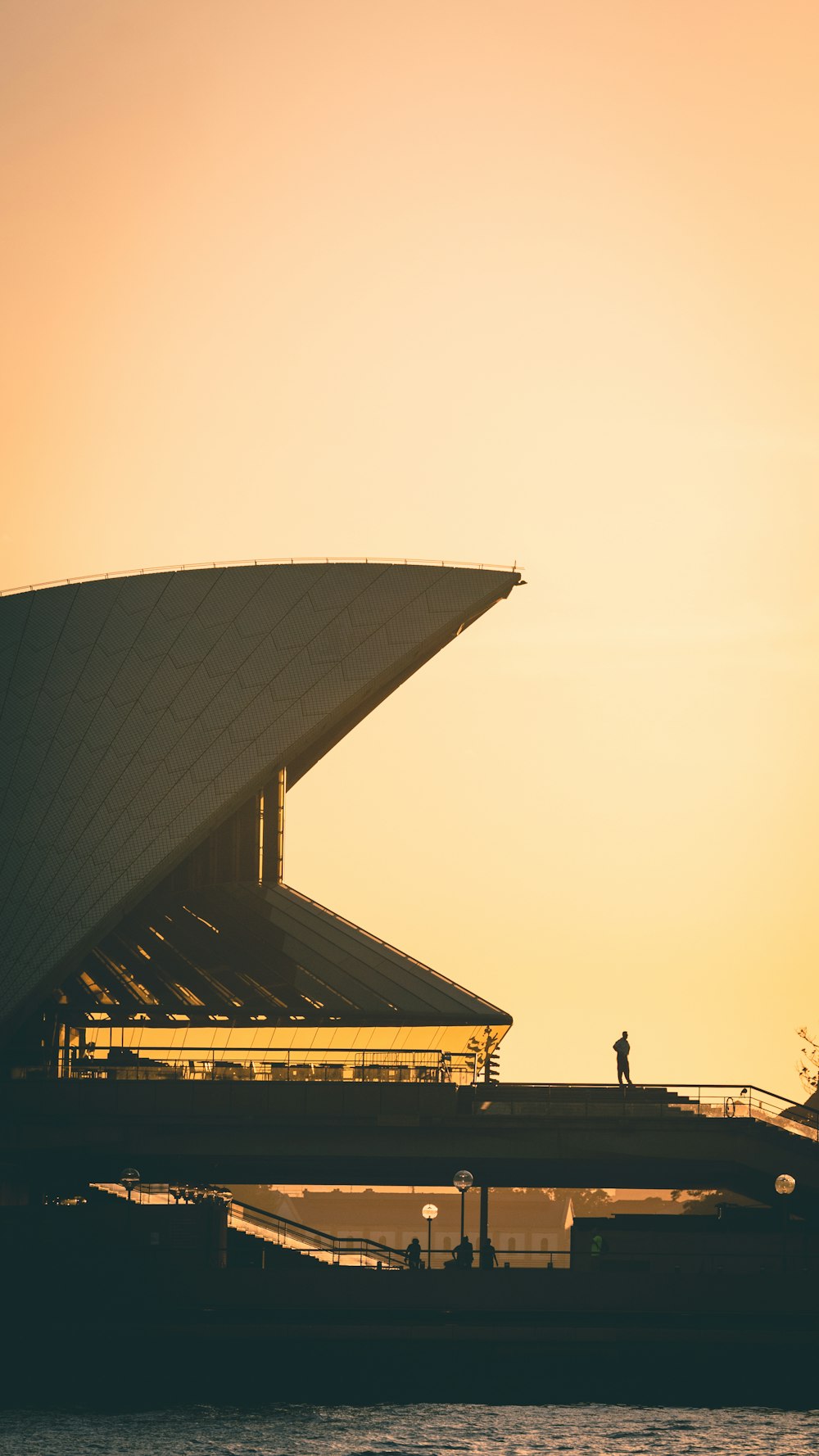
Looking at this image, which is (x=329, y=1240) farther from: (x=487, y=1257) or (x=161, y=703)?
(x=161, y=703)

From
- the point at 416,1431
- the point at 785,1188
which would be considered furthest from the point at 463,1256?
the point at 416,1431

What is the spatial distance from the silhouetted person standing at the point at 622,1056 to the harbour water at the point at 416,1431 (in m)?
10.5

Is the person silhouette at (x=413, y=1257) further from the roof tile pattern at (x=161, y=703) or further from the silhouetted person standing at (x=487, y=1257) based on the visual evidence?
the roof tile pattern at (x=161, y=703)

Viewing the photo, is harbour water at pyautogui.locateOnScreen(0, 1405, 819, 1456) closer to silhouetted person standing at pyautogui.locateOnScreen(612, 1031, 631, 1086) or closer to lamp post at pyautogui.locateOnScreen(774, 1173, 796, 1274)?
lamp post at pyautogui.locateOnScreen(774, 1173, 796, 1274)

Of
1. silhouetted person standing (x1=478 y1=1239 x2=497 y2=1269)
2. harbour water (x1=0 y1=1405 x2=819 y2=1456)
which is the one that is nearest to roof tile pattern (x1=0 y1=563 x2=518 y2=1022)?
silhouetted person standing (x1=478 y1=1239 x2=497 y2=1269)

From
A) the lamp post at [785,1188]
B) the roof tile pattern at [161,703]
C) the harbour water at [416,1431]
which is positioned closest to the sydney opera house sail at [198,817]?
the roof tile pattern at [161,703]

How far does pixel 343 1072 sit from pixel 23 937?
10403mm

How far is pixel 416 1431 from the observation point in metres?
32.4

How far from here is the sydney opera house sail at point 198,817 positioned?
159 ft

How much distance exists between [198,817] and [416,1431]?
768 inches

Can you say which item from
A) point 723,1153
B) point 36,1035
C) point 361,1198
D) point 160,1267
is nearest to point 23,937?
point 36,1035

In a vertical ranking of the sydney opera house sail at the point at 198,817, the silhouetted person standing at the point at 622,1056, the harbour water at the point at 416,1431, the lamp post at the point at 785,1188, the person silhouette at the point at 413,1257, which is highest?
the sydney opera house sail at the point at 198,817

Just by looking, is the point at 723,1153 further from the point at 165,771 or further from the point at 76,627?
Answer: the point at 76,627

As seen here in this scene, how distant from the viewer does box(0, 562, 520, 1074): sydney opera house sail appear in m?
48.5
